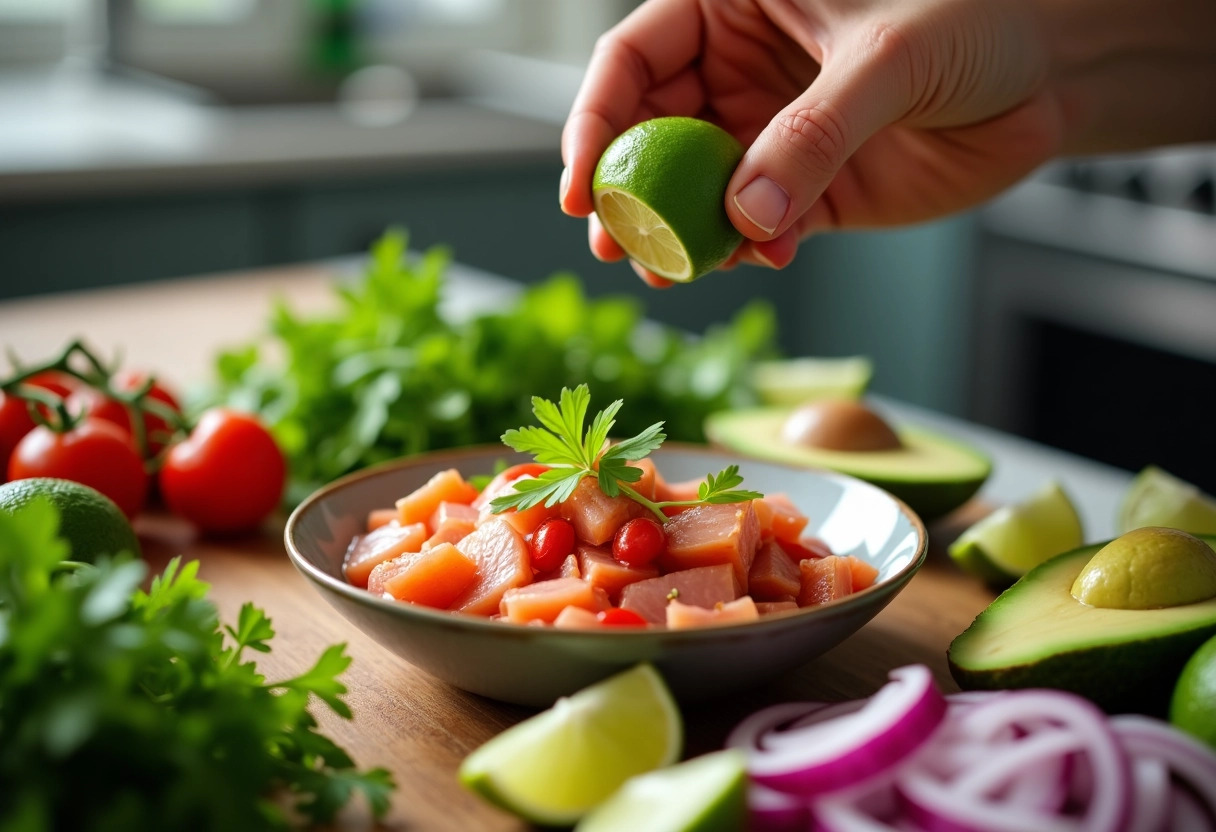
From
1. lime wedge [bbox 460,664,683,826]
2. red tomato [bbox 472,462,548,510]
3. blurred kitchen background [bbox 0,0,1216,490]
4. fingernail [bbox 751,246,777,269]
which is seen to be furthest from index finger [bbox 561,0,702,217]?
blurred kitchen background [bbox 0,0,1216,490]

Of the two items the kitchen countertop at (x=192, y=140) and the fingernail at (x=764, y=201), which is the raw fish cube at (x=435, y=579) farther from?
the kitchen countertop at (x=192, y=140)

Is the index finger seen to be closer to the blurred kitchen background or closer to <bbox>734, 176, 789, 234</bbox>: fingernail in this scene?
<bbox>734, 176, 789, 234</bbox>: fingernail

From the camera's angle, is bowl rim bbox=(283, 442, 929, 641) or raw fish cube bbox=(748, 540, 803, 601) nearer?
bowl rim bbox=(283, 442, 929, 641)

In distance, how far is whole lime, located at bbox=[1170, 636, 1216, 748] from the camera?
3.03ft

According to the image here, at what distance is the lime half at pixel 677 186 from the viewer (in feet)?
4.05

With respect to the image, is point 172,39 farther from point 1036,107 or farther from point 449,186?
point 1036,107

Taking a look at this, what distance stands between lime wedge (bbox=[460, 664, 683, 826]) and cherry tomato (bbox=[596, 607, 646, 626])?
8 cm

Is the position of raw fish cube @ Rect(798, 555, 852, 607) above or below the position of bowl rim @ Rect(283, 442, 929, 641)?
below

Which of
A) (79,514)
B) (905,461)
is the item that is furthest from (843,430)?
(79,514)

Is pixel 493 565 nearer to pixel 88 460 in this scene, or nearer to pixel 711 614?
pixel 711 614

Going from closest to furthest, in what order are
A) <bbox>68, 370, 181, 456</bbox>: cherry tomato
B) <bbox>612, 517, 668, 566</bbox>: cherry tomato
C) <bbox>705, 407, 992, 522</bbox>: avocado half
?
1. <bbox>612, 517, 668, 566</bbox>: cherry tomato
2. <bbox>705, 407, 992, 522</bbox>: avocado half
3. <bbox>68, 370, 181, 456</bbox>: cherry tomato

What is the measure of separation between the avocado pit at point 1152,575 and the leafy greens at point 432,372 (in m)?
0.95

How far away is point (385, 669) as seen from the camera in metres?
1.22

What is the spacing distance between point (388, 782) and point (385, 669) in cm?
28
